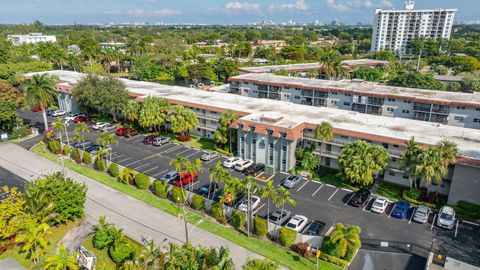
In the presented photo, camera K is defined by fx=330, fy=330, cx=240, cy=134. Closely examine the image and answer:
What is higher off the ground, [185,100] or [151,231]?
[185,100]

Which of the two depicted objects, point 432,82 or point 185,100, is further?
point 432,82

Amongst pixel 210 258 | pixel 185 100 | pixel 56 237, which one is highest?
pixel 185 100

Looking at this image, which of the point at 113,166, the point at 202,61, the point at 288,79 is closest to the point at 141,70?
the point at 202,61

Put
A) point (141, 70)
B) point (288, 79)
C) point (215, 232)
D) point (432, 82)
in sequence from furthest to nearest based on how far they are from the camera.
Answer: point (141, 70) < point (432, 82) < point (288, 79) < point (215, 232)

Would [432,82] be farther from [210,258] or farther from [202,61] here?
[210,258]

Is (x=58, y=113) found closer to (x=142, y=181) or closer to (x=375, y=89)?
(x=142, y=181)

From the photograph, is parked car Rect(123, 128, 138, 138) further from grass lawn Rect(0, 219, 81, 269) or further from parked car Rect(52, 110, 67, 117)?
grass lawn Rect(0, 219, 81, 269)
